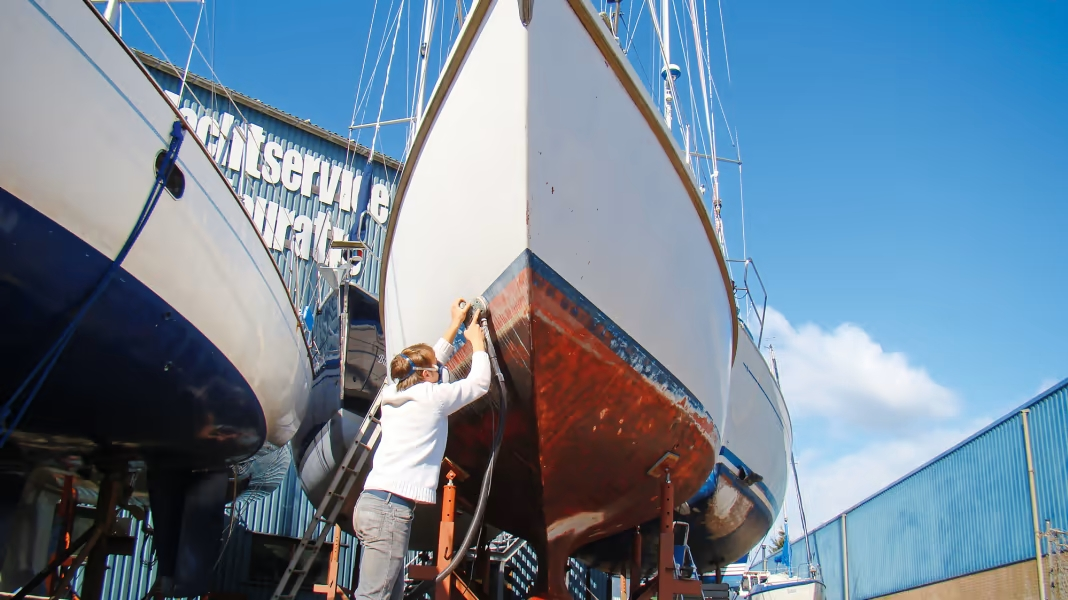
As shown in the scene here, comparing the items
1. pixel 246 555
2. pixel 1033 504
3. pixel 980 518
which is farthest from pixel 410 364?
pixel 980 518

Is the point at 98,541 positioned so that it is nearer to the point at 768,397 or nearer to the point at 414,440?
the point at 414,440

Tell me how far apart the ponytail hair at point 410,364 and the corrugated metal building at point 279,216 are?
5799 millimetres

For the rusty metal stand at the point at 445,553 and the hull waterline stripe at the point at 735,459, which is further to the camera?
the hull waterline stripe at the point at 735,459

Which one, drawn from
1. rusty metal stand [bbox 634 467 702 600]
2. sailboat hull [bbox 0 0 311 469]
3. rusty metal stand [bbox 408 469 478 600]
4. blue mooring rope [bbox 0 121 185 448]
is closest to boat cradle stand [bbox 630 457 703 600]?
rusty metal stand [bbox 634 467 702 600]

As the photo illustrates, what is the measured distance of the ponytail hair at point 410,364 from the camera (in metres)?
2.69

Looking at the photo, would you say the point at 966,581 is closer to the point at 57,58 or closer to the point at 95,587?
the point at 95,587

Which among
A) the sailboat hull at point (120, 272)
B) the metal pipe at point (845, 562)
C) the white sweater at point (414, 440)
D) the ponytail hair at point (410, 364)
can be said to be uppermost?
the sailboat hull at point (120, 272)

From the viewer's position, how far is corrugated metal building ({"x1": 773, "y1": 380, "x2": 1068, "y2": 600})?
10.4 m

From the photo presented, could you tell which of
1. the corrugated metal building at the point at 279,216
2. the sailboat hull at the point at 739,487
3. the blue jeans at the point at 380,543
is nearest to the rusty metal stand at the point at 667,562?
the sailboat hull at the point at 739,487

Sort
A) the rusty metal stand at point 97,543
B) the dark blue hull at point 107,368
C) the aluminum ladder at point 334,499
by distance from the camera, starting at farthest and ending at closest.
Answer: the rusty metal stand at point 97,543 < the aluminum ladder at point 334,499 < the dark blue hull at point 107,368

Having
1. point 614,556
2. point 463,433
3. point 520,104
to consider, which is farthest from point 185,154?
point 614,556

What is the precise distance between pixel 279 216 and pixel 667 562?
896 centimetres

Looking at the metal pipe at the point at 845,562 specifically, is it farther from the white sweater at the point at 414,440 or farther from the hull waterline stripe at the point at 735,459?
the white sweater at the point at 414,440

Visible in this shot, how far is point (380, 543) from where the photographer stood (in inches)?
95.2
